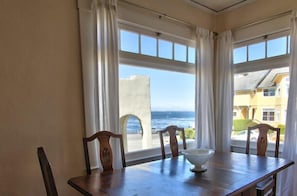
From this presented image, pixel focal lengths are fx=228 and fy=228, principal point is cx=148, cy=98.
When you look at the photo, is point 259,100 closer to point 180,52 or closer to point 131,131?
point 180,52

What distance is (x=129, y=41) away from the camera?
2.78 metres

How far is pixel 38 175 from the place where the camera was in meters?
2.02

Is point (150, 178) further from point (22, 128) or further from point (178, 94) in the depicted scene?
point (178, 94)

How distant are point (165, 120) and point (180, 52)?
1036mm

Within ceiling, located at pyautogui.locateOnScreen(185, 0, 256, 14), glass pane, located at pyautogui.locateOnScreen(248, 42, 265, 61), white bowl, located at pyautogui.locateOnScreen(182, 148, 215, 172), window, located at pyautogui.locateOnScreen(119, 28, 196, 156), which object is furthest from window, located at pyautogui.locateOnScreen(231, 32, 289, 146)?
white bowl, located at pyautogui.locateOnScreen(182, 148, 215, 172)

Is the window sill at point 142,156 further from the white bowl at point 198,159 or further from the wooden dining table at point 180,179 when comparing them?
the white bowl at point 198,159

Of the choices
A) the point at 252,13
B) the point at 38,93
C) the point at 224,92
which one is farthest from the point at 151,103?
the point at 252,13

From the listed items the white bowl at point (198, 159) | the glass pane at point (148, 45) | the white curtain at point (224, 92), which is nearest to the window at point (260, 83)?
the white curtain at point (224, 92)

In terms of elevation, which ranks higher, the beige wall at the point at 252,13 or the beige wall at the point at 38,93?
the beige wall at the point at 252,13

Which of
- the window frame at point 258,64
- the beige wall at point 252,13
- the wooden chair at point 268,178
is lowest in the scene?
the wooden chair at point 268,178

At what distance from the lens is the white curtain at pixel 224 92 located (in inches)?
136

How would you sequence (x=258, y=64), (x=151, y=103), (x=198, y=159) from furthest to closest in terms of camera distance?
(x=258, y=64) → (x=151, y=103) → (x=198, y=159)

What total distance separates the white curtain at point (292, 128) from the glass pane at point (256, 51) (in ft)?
1.76

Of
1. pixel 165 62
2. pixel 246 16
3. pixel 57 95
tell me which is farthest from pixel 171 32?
pixel 57 95
